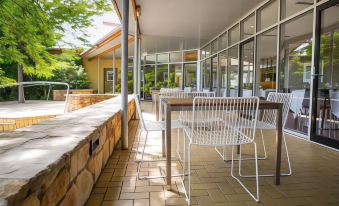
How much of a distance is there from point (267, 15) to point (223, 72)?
293 cm

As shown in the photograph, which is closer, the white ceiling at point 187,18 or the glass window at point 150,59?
the white ceiling at point 187,18

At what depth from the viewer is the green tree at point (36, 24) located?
14.0ft

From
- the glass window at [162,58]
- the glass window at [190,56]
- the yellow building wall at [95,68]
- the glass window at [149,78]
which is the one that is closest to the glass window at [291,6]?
the glass window at [190,56]

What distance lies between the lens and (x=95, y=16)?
8.53 meters

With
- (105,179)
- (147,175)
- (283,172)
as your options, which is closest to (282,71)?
(283,172)

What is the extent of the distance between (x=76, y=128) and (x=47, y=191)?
3.02 feet

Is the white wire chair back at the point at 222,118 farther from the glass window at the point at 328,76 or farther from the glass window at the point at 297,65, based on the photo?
the glass window at the point at 297,65

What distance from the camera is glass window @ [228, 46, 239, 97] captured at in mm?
6913

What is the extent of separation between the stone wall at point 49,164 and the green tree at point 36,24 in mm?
3097

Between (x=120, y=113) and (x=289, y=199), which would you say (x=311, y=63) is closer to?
(x=289, y=199)

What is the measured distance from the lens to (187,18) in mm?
6625

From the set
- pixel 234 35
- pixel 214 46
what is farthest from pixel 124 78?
pixel 214 46

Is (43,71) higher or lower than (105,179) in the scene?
higher

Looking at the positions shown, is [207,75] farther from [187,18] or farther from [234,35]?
[187,18]
